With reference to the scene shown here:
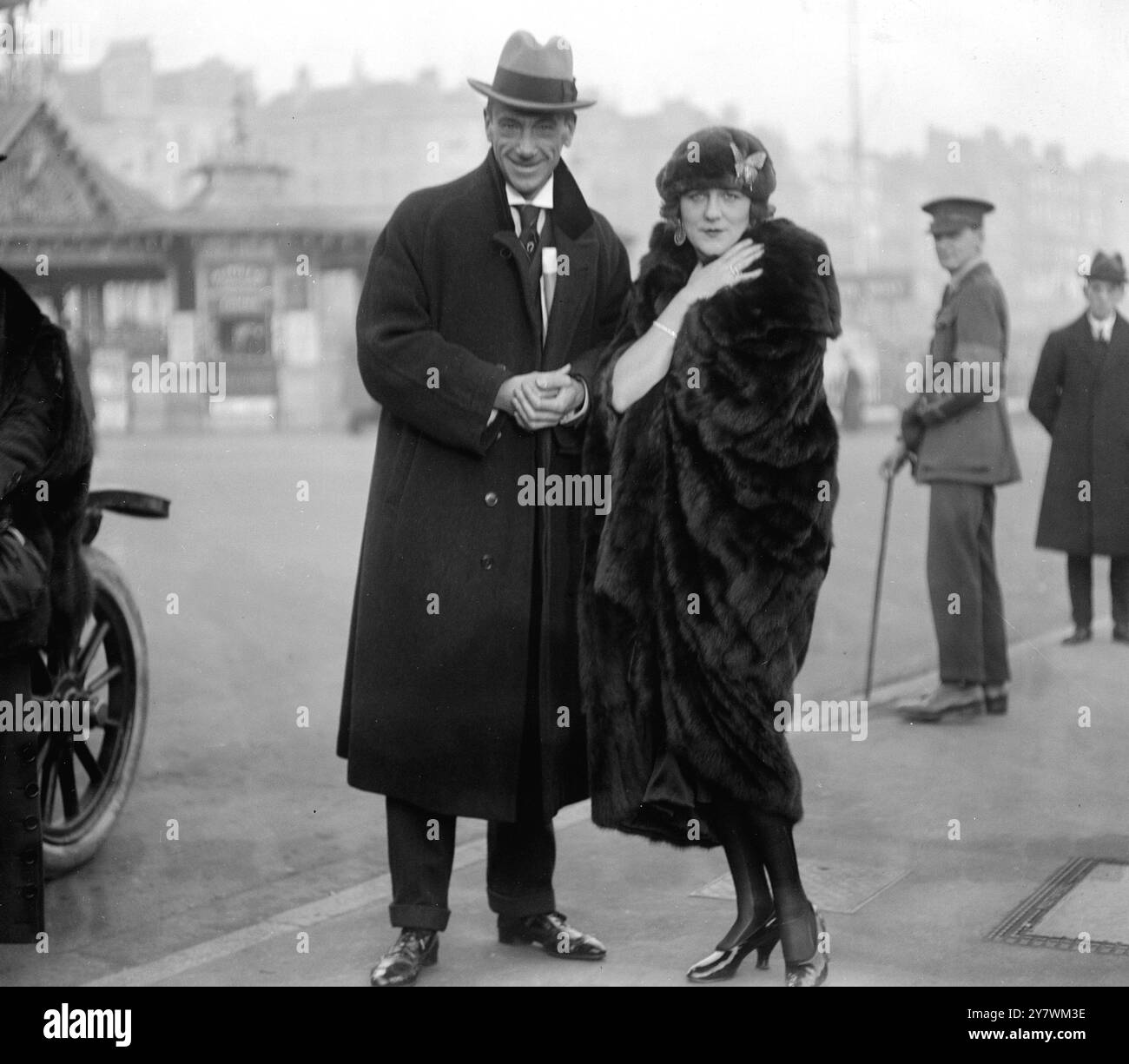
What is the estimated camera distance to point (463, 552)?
4203 millimetres

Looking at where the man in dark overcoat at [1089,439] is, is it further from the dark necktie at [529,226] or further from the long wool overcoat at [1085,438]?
the dark necktie at [529,226]

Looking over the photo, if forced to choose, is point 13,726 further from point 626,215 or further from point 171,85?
point 626,215

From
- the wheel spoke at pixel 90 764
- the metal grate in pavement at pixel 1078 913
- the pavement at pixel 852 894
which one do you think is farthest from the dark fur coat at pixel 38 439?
the metal grate in pavement at pixel 1078 913

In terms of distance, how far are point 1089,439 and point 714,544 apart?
5.71 meters

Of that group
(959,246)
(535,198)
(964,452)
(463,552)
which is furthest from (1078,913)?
(959,246)

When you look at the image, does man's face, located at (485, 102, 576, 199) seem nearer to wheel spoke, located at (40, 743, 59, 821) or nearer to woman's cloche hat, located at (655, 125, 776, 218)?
woman's cloche hat, located at (655, 125, 776, 218)

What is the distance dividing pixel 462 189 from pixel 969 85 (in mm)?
2669

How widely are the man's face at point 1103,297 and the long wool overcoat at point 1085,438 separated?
7 centimetres

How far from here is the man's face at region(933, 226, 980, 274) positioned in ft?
24.3

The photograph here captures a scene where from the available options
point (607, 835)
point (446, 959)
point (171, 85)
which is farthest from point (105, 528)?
point (446, 959)

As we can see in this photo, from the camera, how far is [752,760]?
12.8 feet

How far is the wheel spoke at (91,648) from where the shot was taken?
5.17 m

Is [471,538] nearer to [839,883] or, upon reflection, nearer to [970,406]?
[839,883]

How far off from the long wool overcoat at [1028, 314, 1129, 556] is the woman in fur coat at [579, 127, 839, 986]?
5382mm
